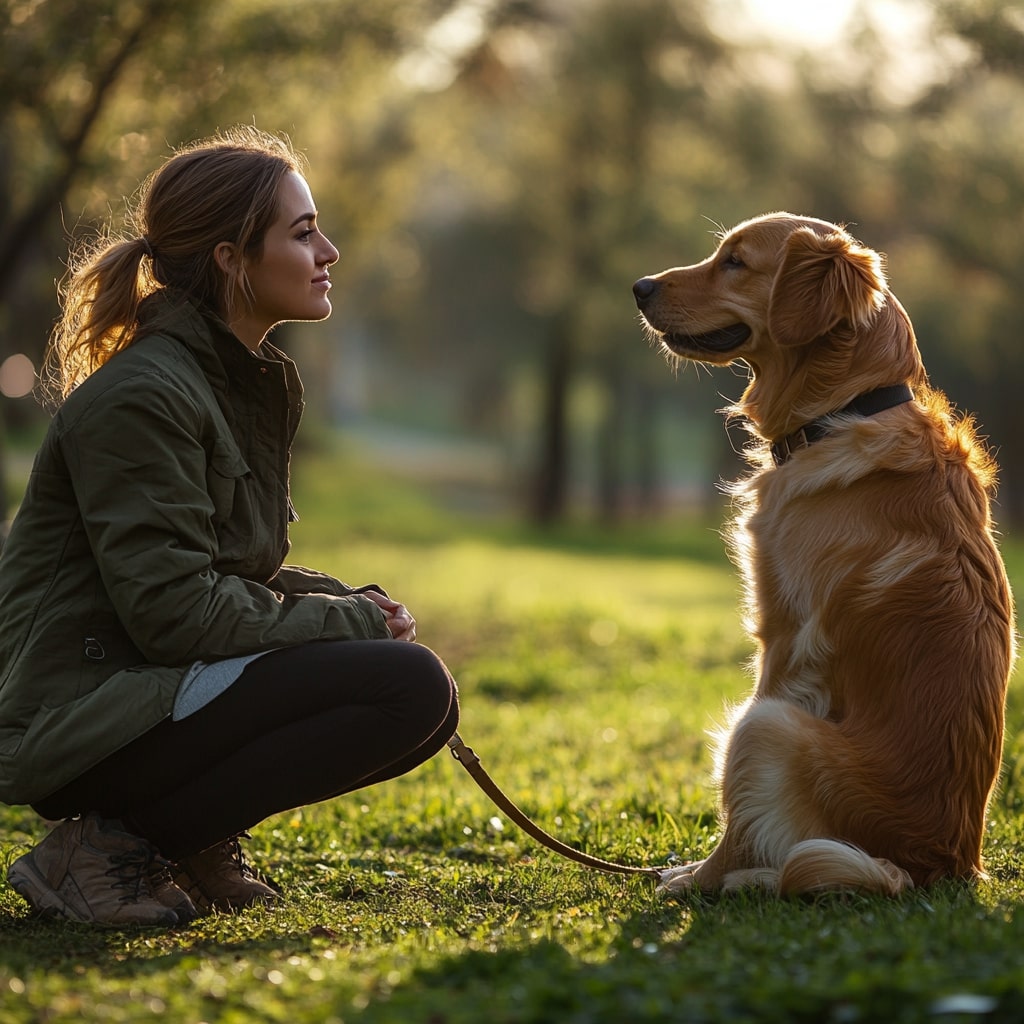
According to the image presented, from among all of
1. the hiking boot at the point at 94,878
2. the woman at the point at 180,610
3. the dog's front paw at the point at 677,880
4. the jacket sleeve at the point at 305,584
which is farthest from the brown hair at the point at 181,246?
the dog's front paw at the point at 677,880

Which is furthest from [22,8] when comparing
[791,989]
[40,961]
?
[791,989]

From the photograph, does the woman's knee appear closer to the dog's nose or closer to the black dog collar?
the black dog collar

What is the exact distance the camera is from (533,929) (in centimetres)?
344

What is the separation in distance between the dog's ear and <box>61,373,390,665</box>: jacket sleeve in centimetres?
195

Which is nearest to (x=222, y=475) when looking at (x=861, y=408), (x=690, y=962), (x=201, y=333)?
(x=201, y=333)

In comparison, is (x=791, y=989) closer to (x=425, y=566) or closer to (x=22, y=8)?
(x=22, y=8)

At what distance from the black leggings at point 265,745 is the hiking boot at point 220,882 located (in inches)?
9.0

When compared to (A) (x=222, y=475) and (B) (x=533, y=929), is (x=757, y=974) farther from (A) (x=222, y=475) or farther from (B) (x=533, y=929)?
(A) (x=222, y=475)

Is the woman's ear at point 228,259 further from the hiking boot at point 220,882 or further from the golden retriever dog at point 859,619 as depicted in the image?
the golden retriever dog at point 859,619

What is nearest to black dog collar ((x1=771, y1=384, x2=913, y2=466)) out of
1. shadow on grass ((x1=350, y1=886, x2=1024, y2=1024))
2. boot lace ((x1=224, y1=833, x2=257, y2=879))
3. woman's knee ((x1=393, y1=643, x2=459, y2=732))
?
woman's knee ((x1=393, y1=643, x2=459, y2=732))

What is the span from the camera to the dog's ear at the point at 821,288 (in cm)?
Result: 425

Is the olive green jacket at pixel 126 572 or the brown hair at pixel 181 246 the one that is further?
the brown hair at pixel 181 246

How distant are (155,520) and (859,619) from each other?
1.96 m

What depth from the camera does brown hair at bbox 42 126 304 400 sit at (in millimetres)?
3709
